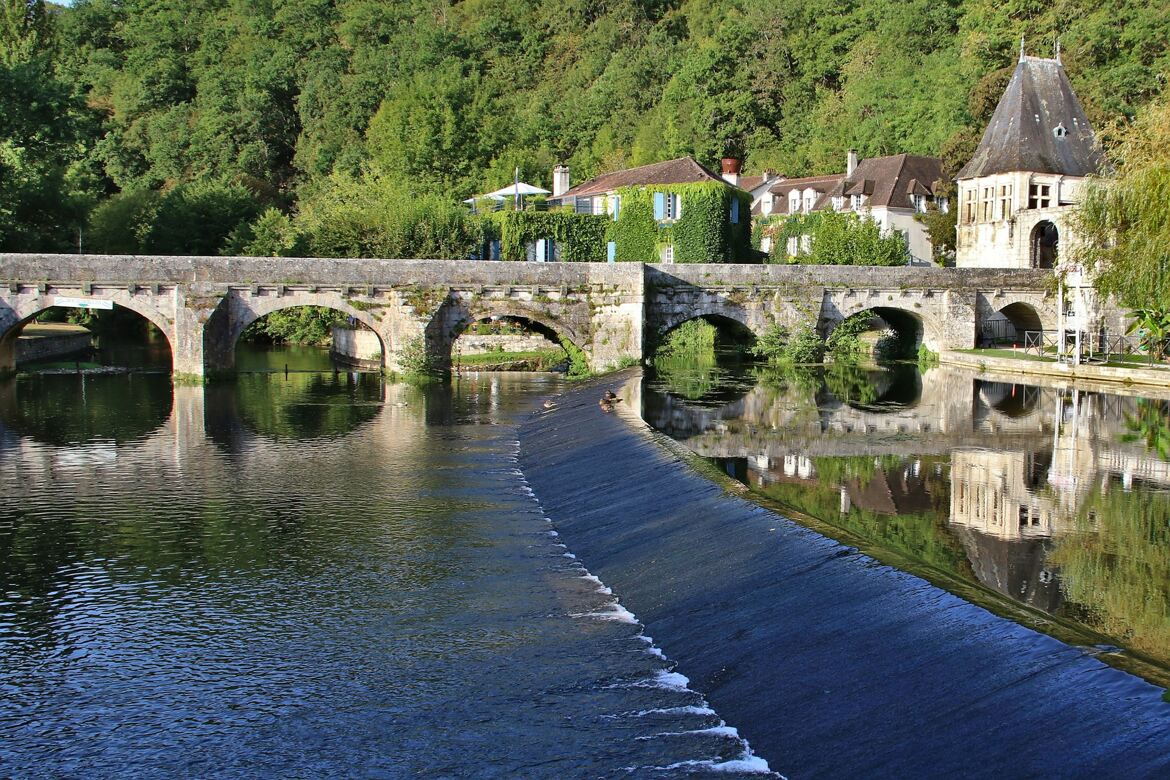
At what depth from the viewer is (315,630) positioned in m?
12.2

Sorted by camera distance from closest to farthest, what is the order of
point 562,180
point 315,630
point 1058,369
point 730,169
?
point 315,630 < point 1058,369 < point 562,180 < point 730,169

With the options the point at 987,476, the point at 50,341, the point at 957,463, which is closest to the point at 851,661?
the point at 987,476

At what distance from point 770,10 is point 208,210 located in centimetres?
4080

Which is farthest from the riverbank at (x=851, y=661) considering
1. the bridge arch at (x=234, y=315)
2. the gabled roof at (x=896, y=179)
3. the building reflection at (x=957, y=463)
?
the gabled roof at (x=896, y=179)

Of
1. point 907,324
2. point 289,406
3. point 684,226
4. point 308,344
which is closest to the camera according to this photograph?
point 289,406

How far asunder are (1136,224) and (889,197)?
A: 26777 mm

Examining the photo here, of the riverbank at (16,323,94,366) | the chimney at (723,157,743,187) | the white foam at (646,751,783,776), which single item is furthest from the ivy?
the white foam at (646,751,783,776)

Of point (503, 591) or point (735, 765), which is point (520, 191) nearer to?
point (503, 591)

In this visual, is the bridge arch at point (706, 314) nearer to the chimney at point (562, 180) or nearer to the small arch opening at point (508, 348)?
the small arch opening at point (508, 348)

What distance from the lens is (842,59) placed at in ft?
242

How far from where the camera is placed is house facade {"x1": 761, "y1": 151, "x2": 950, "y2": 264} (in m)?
56.8

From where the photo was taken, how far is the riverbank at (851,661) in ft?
24.1

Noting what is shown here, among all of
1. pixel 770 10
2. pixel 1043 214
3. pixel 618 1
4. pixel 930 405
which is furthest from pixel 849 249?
pixel 618 1

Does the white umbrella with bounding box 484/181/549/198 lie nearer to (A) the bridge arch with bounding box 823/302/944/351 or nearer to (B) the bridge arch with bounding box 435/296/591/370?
(B) the bridge arch with bounding box 435/296/591/370
